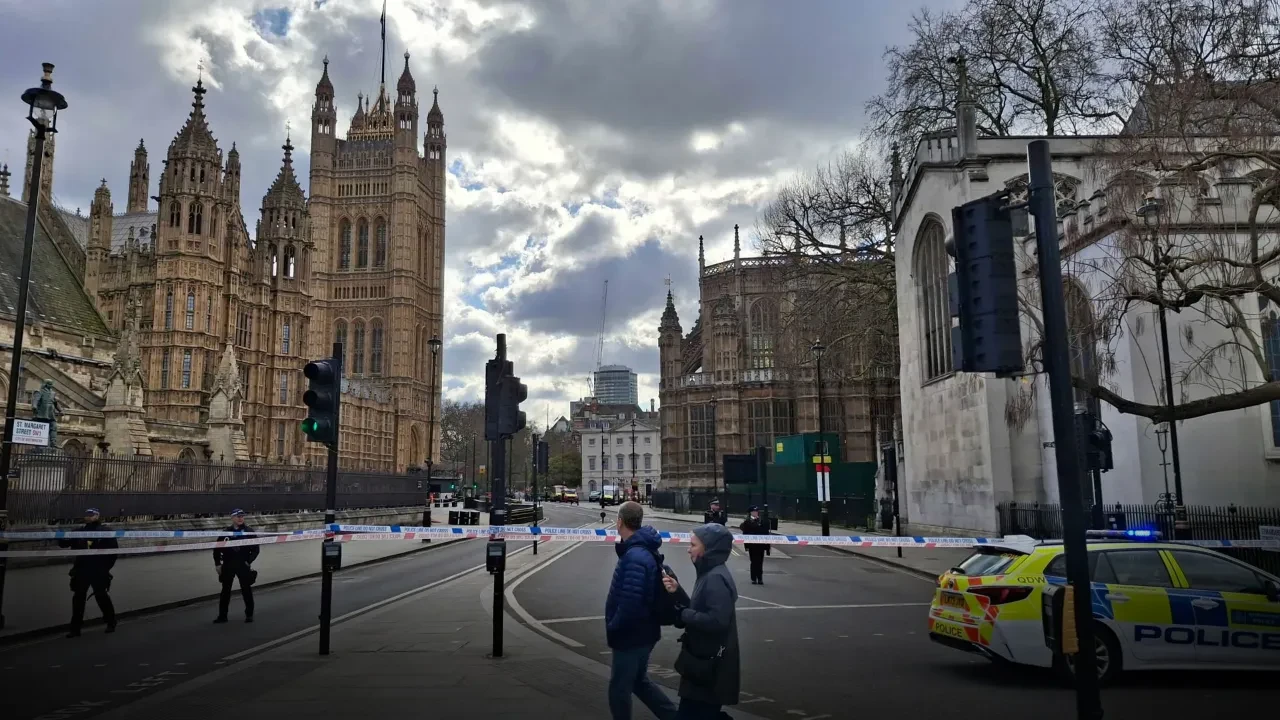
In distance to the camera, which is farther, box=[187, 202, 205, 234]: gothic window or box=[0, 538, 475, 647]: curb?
box=[187, 202, 205, 234]: gothic window

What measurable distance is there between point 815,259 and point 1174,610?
91.2 ft

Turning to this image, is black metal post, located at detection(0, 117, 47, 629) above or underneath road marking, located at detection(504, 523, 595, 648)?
above

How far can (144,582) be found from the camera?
56.3 ft

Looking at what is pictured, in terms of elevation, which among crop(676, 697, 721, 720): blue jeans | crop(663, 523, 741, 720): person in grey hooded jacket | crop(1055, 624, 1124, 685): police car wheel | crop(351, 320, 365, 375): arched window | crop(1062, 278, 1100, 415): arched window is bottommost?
crop(1055, 624, 1124, 685): police car wheel

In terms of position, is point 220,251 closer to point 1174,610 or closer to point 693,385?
point 693,385

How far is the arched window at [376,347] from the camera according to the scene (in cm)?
9969

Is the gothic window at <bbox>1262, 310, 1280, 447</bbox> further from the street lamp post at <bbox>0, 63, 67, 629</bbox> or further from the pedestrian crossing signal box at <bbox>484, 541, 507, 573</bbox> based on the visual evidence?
the street lamp post at <bbox>0, 63, 67, 629</bbox>

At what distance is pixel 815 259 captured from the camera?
34.6m

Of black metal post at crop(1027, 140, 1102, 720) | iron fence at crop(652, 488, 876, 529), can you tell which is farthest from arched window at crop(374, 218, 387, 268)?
black metal post at crop(1027, 140, 1102, 720)

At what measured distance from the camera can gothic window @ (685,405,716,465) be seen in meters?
66.6

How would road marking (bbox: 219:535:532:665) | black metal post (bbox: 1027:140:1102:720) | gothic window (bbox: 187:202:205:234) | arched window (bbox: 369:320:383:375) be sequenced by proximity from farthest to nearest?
1. arched window (bbox: 369:320:383:375)
2. gothic window (bbox: 187:202:205:234)
3. road marking (bbox: 219:535:532:665)
4. black metal post (bbox: 1027:140:1102:720)

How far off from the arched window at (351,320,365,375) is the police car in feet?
323

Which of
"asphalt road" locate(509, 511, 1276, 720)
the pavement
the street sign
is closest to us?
"asphalt road" locate(509, 511, 1276, 720)

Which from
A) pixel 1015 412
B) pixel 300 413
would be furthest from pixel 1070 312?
Result: pixel 300 413
